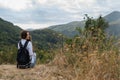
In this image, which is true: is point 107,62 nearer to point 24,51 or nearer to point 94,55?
point 94,55

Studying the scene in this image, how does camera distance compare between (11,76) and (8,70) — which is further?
(8,70)

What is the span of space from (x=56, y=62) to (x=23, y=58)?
1343 millimetres

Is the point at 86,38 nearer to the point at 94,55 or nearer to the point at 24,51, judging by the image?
the point at 94,55

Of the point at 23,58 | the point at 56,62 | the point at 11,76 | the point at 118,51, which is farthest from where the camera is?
the point at 23,58

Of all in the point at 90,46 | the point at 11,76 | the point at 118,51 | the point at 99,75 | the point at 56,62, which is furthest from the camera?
the point at 56,62

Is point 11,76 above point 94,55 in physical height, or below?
below

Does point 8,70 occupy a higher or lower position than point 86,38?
lower

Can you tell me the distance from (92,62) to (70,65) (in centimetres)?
152

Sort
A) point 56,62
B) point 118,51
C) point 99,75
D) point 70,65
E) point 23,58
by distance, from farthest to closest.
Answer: point 23,58
point 56,62
point 70,65
point 118,51
point 99,75

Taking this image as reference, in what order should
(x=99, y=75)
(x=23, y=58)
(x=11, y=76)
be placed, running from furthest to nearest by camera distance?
(x=23, y=58) → (x=11, y=76) → (x=99, y=75)

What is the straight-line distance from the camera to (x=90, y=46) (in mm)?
7172

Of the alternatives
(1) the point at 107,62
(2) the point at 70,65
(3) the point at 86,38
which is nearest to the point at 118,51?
(1) the point at 107,62

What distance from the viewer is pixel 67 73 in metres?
7.34

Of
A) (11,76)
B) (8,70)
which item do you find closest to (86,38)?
(11,76)
